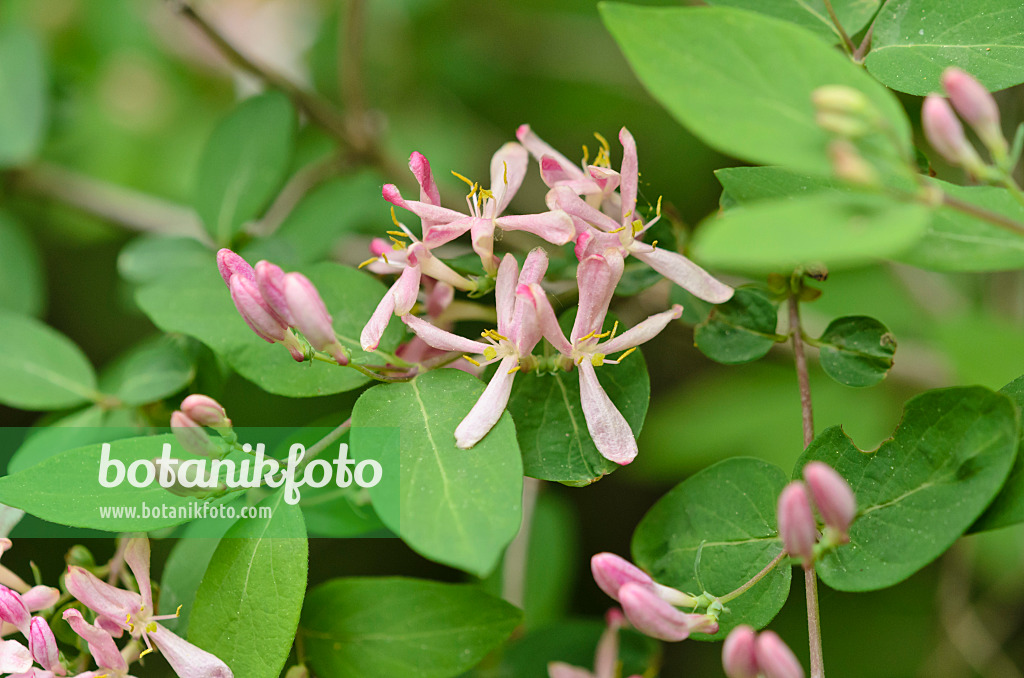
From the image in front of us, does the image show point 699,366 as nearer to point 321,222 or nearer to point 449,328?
point 321,222

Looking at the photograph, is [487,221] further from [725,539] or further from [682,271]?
[725,539]

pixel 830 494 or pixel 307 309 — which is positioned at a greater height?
pixel 307 309

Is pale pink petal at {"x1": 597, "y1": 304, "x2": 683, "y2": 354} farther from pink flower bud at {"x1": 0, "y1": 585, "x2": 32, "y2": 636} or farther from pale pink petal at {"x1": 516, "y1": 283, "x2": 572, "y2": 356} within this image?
pink flower bud at {"x1": 0, "y1": 585, "x2": 32, "y2": 636}

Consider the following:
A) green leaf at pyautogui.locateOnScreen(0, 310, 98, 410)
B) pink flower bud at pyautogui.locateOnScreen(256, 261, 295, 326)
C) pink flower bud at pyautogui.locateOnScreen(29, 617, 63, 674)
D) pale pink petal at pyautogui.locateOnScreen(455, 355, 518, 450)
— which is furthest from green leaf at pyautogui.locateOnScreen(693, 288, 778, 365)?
green leaf at pyautogui.locateOnScreen(0, 310, 98, 410)

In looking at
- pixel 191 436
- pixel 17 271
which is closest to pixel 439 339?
pixel 191 436

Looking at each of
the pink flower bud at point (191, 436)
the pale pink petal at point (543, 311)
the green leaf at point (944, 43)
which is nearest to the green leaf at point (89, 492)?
the pink flower bud at point (191, 436)

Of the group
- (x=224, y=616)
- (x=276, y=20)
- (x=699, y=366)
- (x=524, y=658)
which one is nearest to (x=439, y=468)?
(x=224, y=616)
